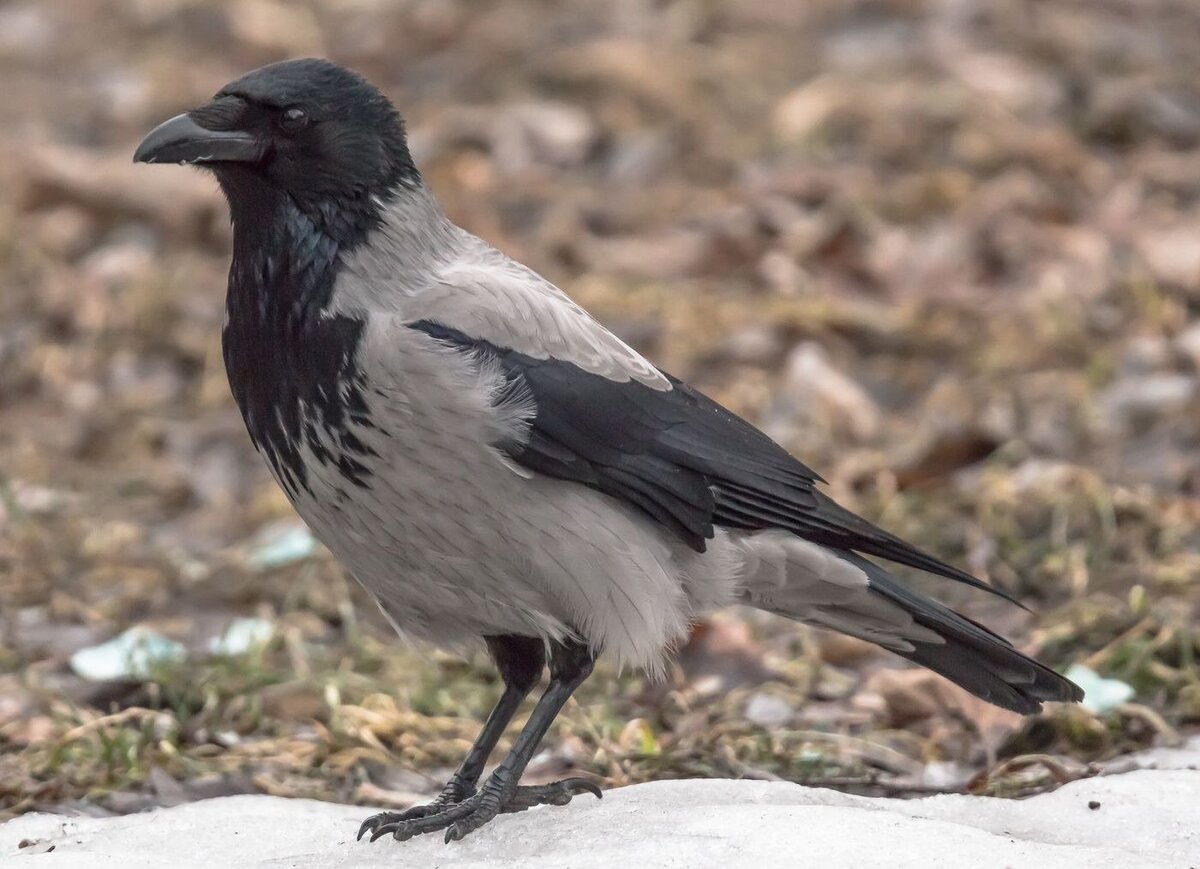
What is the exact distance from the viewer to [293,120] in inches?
169

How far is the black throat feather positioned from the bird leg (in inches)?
28.0

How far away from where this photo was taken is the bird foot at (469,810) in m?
4.01

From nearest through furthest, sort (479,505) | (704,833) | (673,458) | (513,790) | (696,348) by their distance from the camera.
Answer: (704,833) → (479,505) → (513,790) → (673,458) → (696,348)

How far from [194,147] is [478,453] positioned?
0.97 meters

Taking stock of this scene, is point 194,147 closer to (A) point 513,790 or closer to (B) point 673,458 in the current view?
(B) point 673,458

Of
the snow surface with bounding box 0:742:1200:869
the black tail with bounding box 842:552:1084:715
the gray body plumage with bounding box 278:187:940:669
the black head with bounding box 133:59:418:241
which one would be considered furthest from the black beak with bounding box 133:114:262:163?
the black tail with bounding box 842:552:1084:715

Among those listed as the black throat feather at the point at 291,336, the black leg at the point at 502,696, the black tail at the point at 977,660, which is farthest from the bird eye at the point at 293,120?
the black tail at the point at 977,660

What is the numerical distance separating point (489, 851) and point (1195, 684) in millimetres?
2087

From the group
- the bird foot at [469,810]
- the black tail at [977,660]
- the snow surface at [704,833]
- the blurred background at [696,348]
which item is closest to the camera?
the snow surface at [704,833]

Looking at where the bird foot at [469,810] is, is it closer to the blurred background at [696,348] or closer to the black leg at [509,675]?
the black leg at [509,675]

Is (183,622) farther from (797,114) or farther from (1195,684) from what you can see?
(797,114)

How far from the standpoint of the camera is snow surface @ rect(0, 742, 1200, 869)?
354cm

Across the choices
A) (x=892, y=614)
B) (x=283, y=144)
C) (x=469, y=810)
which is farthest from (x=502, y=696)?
(x=283, y=144)

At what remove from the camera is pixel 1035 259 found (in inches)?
336
